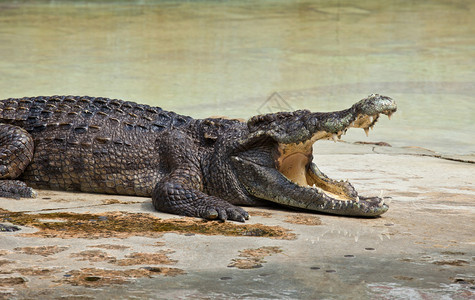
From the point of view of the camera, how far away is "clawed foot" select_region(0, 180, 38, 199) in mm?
5352

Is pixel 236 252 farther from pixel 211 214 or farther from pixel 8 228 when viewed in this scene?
pixel 8 228

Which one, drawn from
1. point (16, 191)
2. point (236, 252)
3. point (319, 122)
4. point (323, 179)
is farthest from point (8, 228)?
point (323, 179)

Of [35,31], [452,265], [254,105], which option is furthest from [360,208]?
[35,31]

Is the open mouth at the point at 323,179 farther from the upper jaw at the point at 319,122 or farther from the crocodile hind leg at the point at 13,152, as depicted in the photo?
the crocodile hind leg at the point at 13,152

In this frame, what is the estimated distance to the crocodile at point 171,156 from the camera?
16.6 feet

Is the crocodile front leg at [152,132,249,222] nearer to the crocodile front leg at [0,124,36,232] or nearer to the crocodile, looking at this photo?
the crocodile

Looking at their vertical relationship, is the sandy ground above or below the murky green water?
below

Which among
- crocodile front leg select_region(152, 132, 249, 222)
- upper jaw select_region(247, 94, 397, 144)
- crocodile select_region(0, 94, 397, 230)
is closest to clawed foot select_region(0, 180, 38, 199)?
crocodile select_region(0, 94, 397, 230)

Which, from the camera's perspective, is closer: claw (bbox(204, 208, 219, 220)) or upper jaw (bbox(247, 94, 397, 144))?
upper jaw (bbox(247, 94, 397, 144))

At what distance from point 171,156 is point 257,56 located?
30.5ft

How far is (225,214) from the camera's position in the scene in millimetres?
4766

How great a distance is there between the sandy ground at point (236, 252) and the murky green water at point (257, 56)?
4527mm

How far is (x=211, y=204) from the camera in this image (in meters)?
4.92

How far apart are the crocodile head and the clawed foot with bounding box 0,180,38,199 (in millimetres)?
1572
